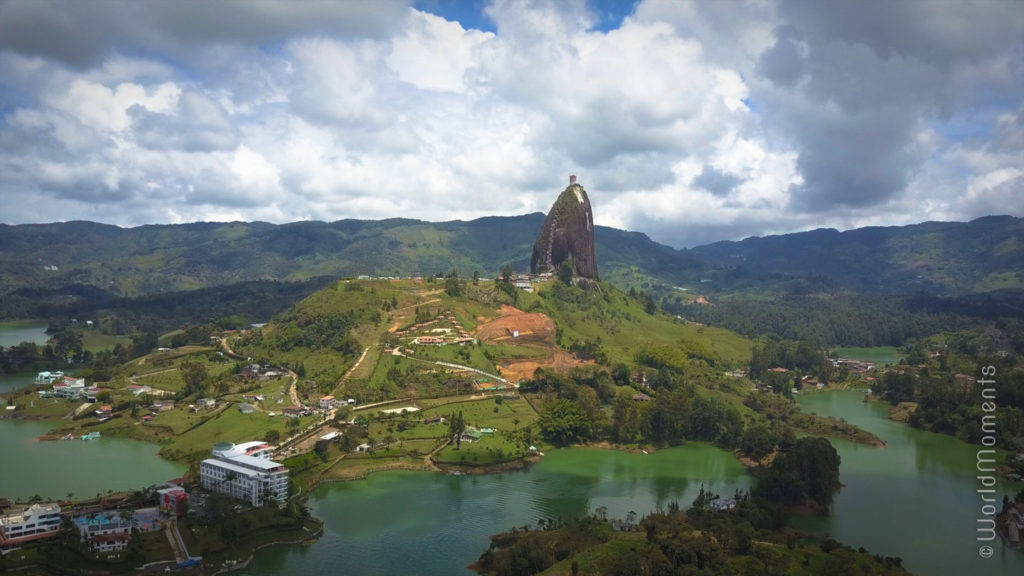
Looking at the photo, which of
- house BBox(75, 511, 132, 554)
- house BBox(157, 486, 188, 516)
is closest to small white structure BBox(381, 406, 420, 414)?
house BBox(157, 486, 188, 516)

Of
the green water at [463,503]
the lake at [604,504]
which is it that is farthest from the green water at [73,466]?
the lake at [604,504]

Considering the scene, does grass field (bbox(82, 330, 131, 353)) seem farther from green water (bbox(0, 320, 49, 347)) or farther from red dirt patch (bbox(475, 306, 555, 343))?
red dirt patch (bbox(475, 306, 555, 343))

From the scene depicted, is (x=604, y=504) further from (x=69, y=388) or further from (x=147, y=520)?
(x=69, y=388)

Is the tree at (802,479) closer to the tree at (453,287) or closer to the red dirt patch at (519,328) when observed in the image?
the red dirt patch at (519,328)

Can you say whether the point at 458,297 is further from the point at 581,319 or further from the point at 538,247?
the point at 538,247

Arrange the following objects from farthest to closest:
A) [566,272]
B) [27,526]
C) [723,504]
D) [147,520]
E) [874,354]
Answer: [874,354], [566,272], [723,504], [147,520], [27,526]

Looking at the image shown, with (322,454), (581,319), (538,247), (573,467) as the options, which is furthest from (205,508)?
(538,247)

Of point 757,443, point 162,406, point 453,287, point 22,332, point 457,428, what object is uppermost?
point 453,287

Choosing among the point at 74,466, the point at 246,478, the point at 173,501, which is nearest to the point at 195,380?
the point at 74,466
